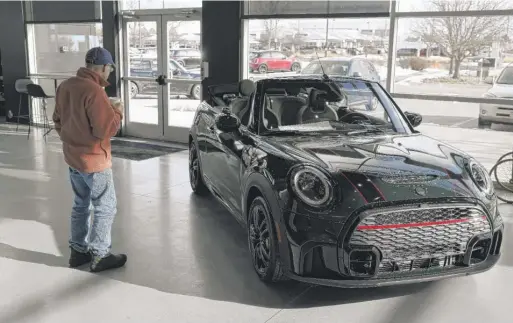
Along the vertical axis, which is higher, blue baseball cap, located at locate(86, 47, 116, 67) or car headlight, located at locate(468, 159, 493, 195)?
blue baseball cap, located at locate(86, 47, 116, 67)

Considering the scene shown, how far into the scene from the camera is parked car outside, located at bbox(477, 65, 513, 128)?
5.98 meters

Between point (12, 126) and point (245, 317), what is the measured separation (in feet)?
30.7

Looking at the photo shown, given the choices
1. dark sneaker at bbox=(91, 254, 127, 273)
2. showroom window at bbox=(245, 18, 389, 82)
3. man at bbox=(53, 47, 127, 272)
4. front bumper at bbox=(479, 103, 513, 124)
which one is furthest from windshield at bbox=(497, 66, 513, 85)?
dark sneaker at bbox=(91, 254, 127, 273)

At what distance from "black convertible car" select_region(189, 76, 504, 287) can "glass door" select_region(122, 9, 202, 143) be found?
5.06 meters

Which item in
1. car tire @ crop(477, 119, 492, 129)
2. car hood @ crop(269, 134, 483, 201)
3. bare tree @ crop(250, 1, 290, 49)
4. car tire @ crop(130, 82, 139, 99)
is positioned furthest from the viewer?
car tire @ crop(130, 82, 139, 99)

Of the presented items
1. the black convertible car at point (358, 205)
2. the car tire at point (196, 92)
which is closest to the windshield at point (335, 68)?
the car tire at point (196, 92)

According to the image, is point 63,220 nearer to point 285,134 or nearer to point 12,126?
point 285,134

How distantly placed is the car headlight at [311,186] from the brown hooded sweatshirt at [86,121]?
3.84 feet

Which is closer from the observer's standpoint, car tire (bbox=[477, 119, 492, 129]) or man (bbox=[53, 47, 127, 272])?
man (bbox=[53, 47, 127, 272])

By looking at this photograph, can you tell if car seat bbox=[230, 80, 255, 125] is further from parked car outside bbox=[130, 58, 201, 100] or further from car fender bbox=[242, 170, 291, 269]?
parked car outside bbox=[130, 58, 201, 100]

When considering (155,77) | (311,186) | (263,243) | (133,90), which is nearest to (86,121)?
(263,243)

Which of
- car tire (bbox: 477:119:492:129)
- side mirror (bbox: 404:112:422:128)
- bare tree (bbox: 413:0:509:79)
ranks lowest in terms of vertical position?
car tire (bbox: 477:119:492:129)

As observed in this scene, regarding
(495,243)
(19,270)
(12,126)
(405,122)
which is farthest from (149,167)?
(12,126)

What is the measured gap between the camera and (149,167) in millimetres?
6676
